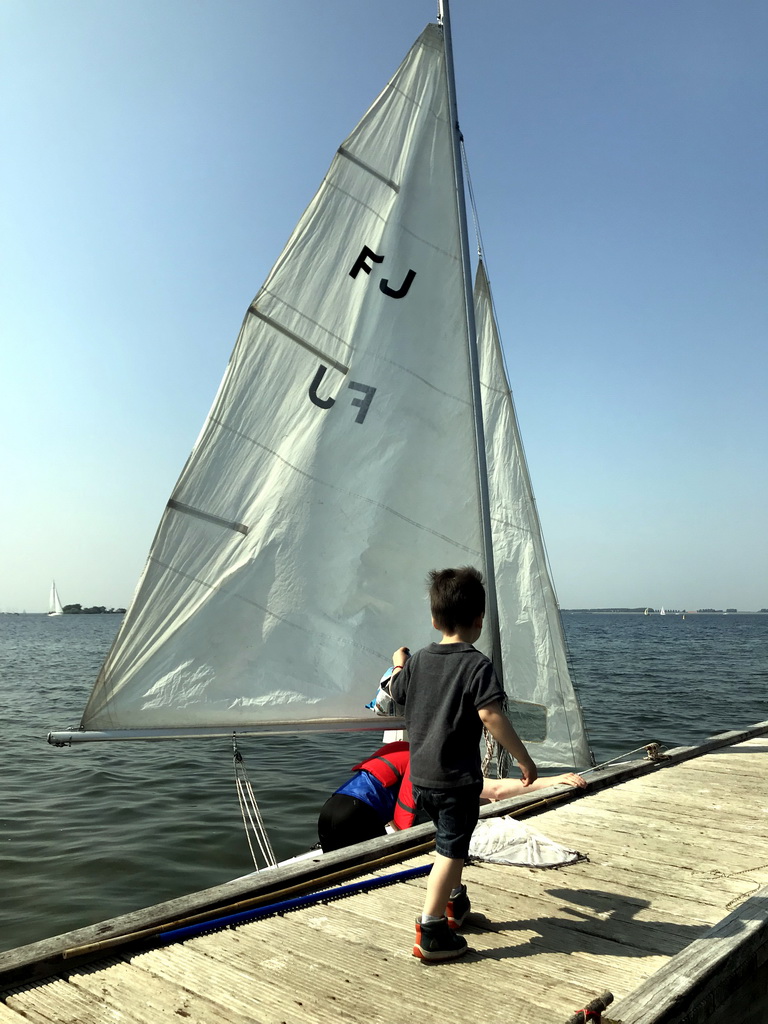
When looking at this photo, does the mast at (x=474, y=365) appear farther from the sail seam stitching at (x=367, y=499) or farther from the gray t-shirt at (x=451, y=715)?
the gray t-shirt at (x=451, y=715)

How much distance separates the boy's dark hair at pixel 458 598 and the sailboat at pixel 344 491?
2845 millimetres

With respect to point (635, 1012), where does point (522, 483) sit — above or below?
above

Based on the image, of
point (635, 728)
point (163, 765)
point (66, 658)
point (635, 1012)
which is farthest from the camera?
point (66, 658)

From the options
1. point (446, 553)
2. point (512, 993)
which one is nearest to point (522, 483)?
point (446, 553)

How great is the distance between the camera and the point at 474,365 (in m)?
6.39

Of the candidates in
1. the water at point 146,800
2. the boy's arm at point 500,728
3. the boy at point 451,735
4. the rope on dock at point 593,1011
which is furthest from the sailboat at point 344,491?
the rope on dock at point 593,1011

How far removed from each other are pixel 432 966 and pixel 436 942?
116 mm

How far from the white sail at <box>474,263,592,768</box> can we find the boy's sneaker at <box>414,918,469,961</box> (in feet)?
12.0

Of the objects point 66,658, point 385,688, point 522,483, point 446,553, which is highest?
point 522,483

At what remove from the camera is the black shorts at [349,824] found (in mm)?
4570

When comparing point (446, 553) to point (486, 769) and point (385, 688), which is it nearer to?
point (486, 769)

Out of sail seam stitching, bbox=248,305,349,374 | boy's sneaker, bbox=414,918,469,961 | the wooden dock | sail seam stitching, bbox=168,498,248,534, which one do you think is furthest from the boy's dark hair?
sail seam stitching, bbox=248,305,349,374

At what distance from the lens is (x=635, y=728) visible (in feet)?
50.1

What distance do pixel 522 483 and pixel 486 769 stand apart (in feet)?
9.45
